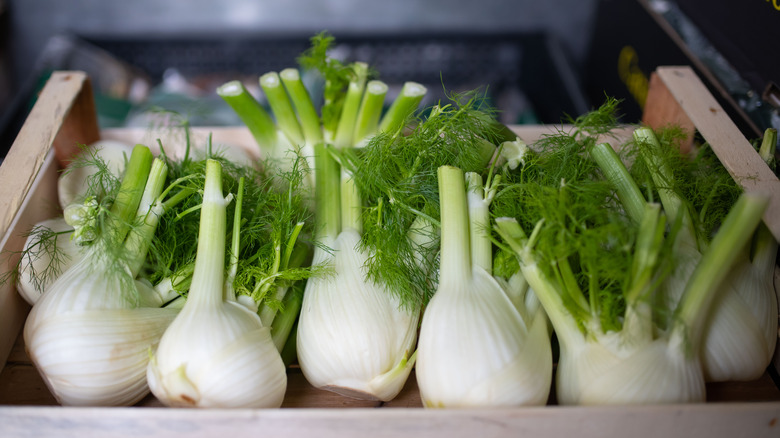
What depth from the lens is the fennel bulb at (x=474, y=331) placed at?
0.95m

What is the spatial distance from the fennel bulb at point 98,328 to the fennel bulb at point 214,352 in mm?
60

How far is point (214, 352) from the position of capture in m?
0.98

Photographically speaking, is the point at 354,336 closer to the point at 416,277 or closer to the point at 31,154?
the point at 416,277

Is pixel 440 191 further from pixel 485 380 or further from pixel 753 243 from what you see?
pixel 753 243

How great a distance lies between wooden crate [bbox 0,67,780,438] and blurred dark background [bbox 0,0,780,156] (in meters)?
0.71

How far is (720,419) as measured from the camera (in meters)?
0.89

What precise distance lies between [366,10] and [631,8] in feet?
4.22

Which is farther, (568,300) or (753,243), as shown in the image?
(753,243)

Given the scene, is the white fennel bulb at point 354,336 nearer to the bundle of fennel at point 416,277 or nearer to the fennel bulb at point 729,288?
the bundle of fennel at point 416,277

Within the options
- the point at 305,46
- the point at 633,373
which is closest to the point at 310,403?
the point at 633,373

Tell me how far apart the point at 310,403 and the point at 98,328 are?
41cm

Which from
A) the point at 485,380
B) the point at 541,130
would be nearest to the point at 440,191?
the point at 485,380

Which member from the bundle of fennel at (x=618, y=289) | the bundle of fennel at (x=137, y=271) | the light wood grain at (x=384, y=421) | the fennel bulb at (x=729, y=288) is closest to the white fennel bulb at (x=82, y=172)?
the bundle of fennel at (x=137, y=271)

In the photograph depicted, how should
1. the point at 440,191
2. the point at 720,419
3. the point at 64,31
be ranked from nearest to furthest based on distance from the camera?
the point at 720,419, the point at 440,191, the point at 64,31
